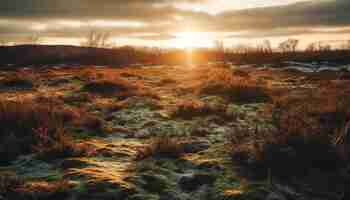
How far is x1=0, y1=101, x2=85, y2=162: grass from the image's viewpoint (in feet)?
17.5

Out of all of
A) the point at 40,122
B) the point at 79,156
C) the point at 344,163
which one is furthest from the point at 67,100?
the point at 344,163

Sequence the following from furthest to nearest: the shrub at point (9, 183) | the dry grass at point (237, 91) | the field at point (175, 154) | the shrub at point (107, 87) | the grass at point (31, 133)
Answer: the shrub at point (107, 87), the dry grass at point (237, 91), the grass at point (31, 133), the field at point (175, 154), the shrub at point (9, 183)

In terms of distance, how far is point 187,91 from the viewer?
11812 mm

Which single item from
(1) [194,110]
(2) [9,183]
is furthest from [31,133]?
(1) [194,110]

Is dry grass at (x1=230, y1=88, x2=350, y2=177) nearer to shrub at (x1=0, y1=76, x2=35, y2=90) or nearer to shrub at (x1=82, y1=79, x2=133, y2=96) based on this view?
shrub at (x1=82, y1=79, x2=133, y2=96)

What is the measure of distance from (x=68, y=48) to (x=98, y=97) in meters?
26.3

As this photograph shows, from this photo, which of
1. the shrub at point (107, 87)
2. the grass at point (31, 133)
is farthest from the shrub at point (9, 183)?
the shrub at point (107, 87)

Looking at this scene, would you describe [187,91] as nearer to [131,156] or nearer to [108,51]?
[131,156]

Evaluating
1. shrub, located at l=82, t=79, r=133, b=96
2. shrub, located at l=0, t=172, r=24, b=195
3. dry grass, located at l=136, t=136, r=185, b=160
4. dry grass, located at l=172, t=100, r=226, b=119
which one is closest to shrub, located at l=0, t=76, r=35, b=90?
shrub, located at l=82, t=79, r=133, b=96

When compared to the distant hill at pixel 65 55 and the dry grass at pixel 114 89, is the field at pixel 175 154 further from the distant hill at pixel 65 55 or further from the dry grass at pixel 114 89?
the distant hill at pixel 65 55

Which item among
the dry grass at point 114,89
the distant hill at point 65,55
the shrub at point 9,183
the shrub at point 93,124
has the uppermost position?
the distant hill at point 65,55

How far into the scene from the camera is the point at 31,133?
6.07m

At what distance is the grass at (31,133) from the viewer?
5.34 metres

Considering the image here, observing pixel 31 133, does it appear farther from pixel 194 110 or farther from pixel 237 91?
pixel 237 91
